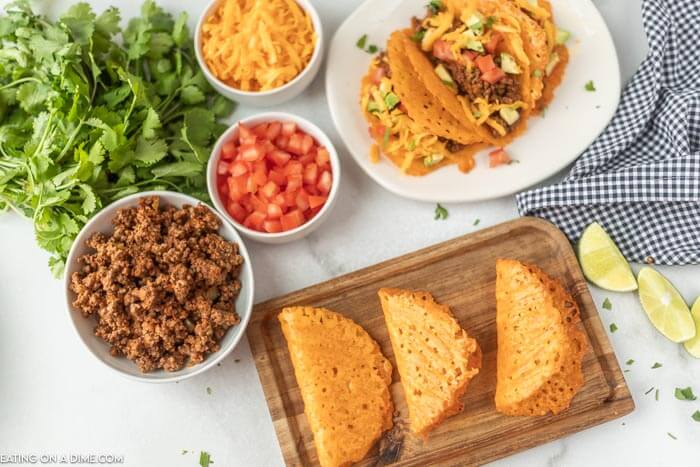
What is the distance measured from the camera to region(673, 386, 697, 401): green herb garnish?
438 cm

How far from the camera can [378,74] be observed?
4.49 m

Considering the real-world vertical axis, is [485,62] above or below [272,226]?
above

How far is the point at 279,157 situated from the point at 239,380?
52.9 inches

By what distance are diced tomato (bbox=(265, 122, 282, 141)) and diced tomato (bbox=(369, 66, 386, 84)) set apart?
0.64 meters

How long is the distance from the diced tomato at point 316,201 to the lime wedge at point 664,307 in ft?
6.32

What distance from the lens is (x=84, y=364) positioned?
14.7 ft

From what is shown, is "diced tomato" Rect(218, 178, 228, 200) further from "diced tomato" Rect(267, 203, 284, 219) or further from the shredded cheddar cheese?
the shredded cheddar cheese

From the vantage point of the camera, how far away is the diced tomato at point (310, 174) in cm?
433

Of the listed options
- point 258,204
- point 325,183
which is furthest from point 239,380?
point 325,183

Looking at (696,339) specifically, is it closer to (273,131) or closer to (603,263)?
(603,263)

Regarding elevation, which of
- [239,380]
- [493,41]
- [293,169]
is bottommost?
[239,380]

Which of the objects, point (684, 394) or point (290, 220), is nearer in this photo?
point (290, 220)

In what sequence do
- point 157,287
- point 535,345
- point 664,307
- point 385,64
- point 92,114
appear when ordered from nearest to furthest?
point 157,287
point 535,345
point 92,114
point 664,307
point 385,64

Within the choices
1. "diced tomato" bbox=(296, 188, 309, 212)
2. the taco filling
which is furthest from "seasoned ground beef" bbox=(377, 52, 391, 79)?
"diced tomato" bbox=(296, 188, 309, 212)
